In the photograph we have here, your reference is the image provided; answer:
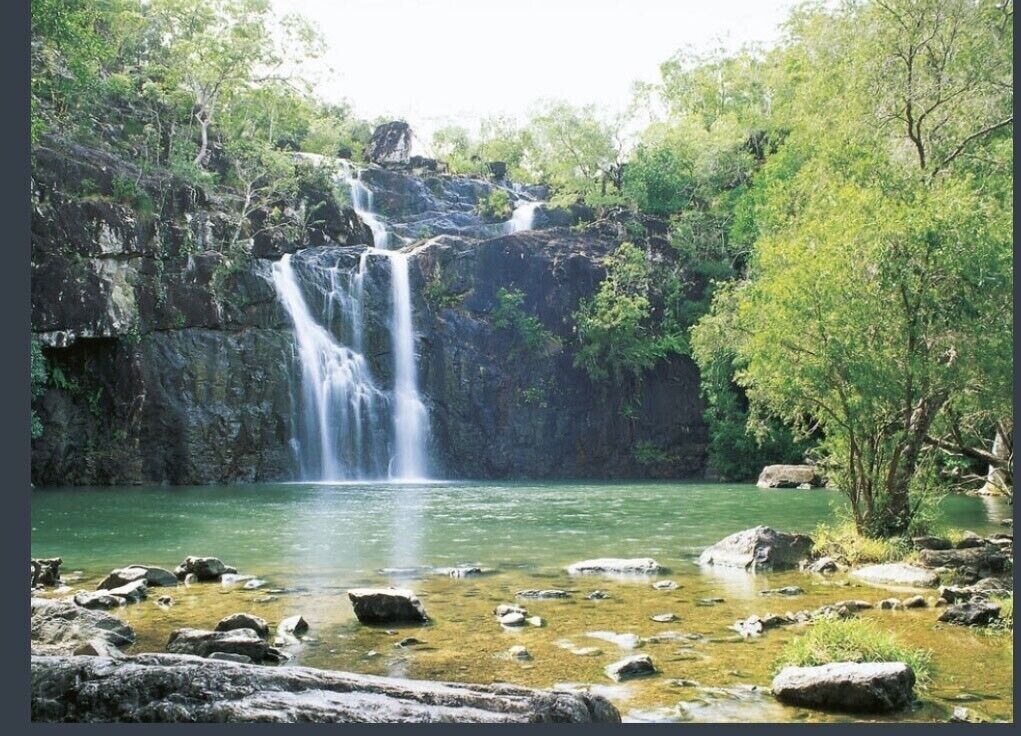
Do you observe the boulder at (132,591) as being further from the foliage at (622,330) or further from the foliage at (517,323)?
the foliage at (622,330)

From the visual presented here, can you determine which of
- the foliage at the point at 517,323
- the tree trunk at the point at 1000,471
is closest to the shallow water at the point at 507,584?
the tree trunk at the point at 1000,471

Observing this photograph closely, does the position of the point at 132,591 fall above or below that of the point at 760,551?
above

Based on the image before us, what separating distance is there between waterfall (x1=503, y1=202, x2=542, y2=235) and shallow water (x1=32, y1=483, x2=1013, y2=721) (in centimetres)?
2884

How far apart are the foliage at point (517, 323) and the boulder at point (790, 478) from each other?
15.1 m

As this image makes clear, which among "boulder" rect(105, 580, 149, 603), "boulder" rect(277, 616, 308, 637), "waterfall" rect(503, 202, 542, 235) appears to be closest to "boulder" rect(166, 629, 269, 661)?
"boulder" rect(277, 616, 308, 637)

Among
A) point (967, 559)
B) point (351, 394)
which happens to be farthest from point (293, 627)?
point (351, 394)

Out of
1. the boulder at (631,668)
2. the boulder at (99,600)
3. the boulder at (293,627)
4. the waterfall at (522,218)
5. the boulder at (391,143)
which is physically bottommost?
the boulder at (631,668)

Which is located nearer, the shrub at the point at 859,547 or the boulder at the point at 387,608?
the boulder at the point at 387,608

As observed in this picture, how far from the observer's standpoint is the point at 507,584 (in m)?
12.2

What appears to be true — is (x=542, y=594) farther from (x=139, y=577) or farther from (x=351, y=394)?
(x=351, y=394)

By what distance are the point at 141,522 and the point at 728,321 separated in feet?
73.4

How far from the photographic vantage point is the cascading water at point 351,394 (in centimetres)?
3984

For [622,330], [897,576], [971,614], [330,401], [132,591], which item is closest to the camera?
[971,614]

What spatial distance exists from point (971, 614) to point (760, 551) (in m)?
4.56
